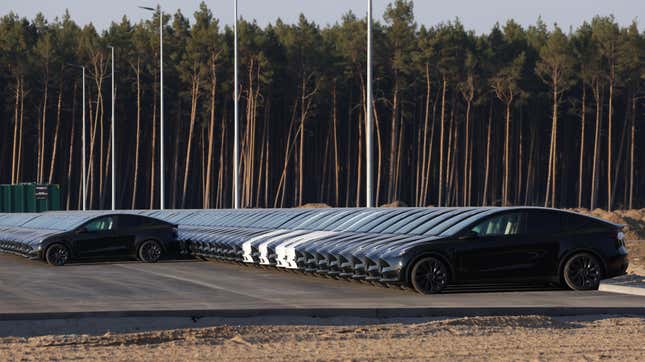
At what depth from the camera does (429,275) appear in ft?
65.7

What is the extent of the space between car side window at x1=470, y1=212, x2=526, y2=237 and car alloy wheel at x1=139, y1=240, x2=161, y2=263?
13.0m

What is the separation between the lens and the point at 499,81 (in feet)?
279

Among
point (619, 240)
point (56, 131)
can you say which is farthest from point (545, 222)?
point (56, 131)

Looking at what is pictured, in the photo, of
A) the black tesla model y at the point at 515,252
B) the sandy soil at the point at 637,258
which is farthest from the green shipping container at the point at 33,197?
the black tesla model y at the point at 515,252

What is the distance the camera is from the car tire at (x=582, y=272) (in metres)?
20.8

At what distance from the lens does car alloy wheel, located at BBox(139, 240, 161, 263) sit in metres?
Answer: 31.9

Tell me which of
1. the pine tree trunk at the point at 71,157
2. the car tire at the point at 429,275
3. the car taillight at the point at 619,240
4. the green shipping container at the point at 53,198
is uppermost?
the pine tree trunk at the point at 71,157

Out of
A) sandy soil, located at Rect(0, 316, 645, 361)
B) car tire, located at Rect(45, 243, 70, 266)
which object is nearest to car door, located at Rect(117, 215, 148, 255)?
car tire, located at Rect(45, 243, 70, 266)

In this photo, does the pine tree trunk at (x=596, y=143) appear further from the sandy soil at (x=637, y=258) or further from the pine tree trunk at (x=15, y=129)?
the pine tree trunk at (x=15, y=129)

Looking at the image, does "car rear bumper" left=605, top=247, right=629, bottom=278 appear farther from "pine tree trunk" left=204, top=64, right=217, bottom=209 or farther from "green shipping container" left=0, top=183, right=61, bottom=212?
"pine tree trunk" left=204, top=64, right=217, bottom=209

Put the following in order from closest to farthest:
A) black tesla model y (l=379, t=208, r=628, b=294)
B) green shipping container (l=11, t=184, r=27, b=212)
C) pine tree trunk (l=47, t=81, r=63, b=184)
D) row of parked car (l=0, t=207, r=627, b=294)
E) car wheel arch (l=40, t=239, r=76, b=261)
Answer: black tesla model y (l=379, t=208, r=628, b=294) → row of parked car (l=0, t=207, r=627, b=294) → car wheel arch (l=40, t=239, r=76, b=261) → green shipping container (l=11, t=184, r=27, b=212) → pine tree trunk (l=47, t=81, r=63, b=184)

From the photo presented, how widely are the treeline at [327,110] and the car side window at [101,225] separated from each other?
50.7m

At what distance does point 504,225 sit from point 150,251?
44.2ft

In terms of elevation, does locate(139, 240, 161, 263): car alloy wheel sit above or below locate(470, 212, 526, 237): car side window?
below
